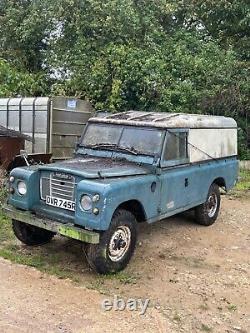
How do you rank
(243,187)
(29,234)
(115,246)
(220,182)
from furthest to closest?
(243,187), (220,182), (29,234), (115,246)

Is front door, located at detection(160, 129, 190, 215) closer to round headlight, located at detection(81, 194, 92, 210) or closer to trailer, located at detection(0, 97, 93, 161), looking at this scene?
round headlight, located at detection(81, 194, 92, 210)

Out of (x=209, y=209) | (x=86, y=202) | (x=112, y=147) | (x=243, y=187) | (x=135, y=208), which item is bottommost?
(x=243, y=187)

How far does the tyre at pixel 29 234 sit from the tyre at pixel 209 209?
2.82m

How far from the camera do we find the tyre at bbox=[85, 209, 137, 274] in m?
5.28

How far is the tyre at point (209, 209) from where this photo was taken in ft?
25.7

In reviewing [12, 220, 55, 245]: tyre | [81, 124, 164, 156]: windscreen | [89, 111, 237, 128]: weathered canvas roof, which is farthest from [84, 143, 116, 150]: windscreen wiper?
[12, 220, 55, 245]: tyre

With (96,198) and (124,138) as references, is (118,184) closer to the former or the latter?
(96,198)

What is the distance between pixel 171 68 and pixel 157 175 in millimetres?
8461

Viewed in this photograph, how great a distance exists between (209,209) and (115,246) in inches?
120

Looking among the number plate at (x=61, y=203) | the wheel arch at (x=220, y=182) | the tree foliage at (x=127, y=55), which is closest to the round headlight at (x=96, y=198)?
the number plate at (x=61, y=203)

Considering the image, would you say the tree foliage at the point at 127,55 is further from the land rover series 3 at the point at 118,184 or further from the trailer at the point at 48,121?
the land rover series 3 at the point at 118,184

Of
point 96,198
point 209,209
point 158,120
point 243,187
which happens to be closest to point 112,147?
point 158,120

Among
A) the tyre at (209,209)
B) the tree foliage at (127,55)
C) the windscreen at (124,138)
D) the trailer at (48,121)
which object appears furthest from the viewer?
the tree foliage at (127,55)

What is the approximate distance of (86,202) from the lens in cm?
525
